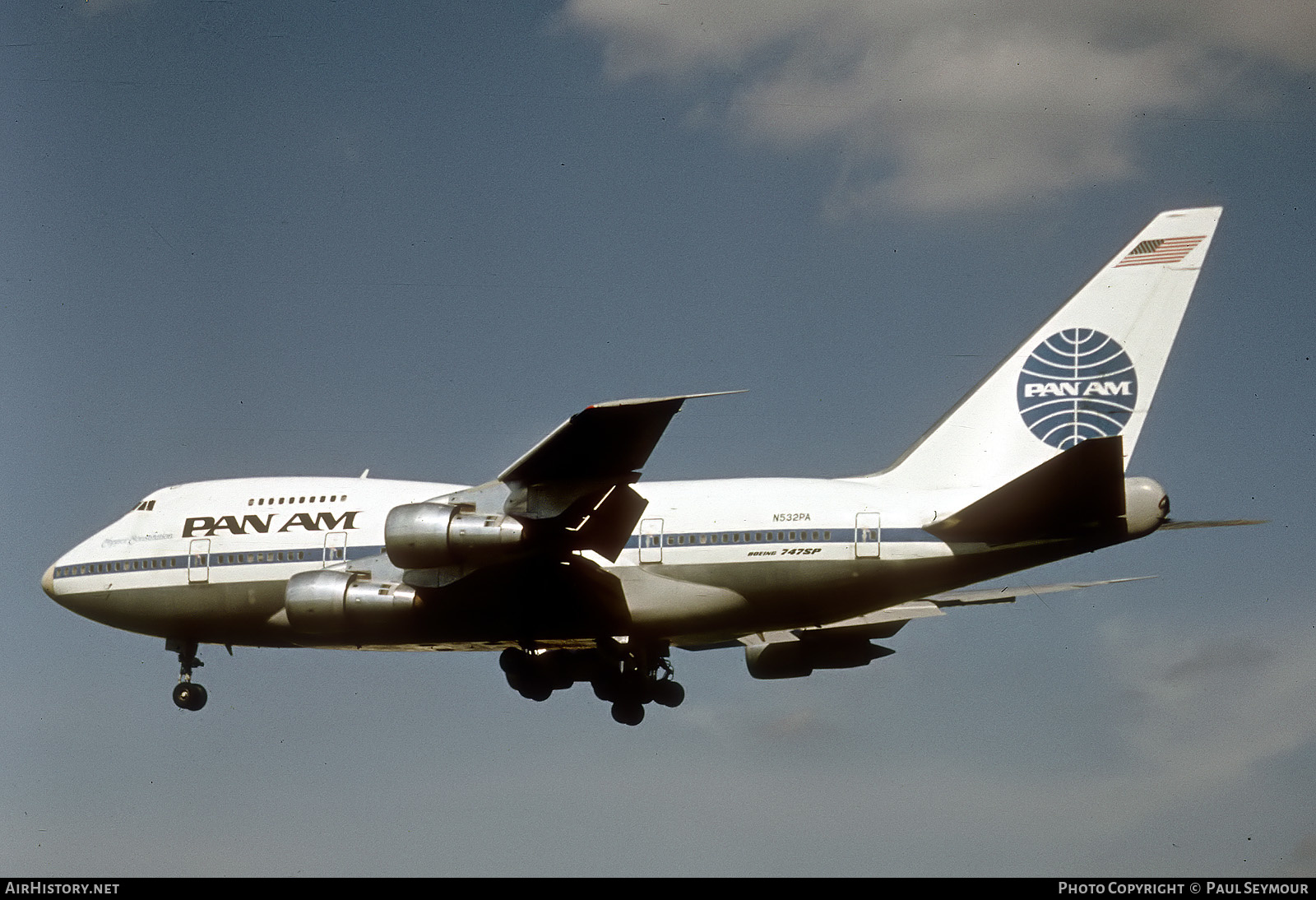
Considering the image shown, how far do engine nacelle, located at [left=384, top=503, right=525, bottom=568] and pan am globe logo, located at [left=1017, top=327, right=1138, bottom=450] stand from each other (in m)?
8.95

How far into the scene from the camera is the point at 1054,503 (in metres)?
22.6

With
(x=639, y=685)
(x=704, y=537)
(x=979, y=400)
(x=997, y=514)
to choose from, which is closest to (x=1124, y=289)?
(x=979, y=400)

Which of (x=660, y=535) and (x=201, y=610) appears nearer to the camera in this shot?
(x=660, y=535)

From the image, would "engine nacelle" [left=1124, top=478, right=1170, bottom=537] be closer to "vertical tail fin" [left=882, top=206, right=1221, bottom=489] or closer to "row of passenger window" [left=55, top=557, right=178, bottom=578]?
"vertical tail fin" [left=882, top=206, right=1221, bottom=489]

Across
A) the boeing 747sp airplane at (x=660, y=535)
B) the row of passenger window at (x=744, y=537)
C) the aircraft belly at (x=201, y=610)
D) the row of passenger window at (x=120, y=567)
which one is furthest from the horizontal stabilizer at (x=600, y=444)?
the row of passenger window at (x=120, y=567)

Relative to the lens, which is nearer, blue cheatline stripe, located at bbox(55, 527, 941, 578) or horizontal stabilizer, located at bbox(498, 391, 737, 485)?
horizontal stabilizer, located at bbox(498, 391, 737, 485)

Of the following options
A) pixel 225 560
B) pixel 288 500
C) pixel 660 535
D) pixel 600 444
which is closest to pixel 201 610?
pixel 225 560

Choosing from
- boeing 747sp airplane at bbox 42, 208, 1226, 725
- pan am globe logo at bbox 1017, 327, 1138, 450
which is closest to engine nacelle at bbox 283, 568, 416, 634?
boeing 747sp airplane at bbox 42, 208, 1226, 725

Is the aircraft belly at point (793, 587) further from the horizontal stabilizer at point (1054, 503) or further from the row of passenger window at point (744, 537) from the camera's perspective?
the horizontal stabilizer at point (1054, 503)

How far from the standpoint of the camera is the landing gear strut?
3009 cm

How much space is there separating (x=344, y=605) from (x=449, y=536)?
2.69 metres

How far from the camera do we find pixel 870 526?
25188 mm

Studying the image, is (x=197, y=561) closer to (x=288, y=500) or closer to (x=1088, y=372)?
(x=288, y=500)
